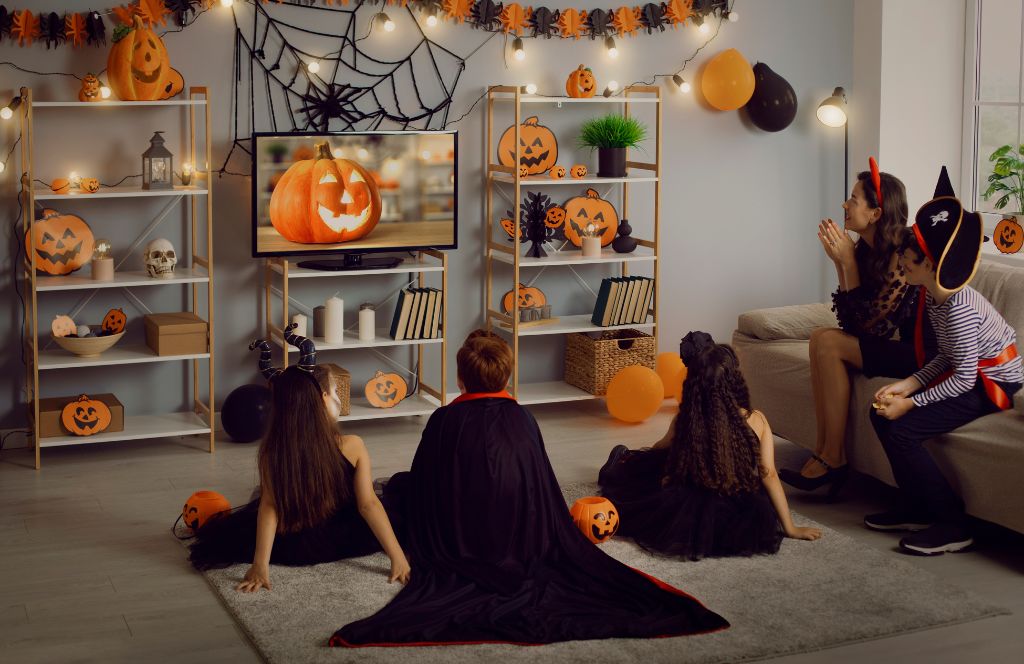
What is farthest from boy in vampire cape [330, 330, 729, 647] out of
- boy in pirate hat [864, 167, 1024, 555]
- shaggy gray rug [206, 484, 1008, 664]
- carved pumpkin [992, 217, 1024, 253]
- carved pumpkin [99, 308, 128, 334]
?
carved pumpkin [992, 217, 1024, 253]

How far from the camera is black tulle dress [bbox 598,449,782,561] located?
3.81 metres

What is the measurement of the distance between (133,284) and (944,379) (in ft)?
9.90

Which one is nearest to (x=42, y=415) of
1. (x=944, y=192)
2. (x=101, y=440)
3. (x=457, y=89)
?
(x=101, y=440)

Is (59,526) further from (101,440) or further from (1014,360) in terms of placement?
(1014,360)

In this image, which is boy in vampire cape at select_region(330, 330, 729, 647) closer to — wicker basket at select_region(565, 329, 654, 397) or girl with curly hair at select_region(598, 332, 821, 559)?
girl with curly hair at select_region(598, 332, 821, 559)

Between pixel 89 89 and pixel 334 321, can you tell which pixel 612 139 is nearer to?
pixel 334 321

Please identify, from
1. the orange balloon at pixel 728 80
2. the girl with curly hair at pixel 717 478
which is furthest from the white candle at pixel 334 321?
the orange balloon at pixel 728 80

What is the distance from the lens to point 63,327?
4.97 metres

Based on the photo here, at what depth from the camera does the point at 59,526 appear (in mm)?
4160

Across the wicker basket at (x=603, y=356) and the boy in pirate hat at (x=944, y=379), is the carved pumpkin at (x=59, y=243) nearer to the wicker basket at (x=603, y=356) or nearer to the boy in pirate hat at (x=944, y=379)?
the wicker basket at (x=603, y=356)

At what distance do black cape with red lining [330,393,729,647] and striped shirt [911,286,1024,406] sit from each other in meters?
1.23

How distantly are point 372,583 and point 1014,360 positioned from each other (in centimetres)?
217

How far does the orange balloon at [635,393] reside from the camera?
215 inches

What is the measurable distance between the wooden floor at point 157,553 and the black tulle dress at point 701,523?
0.32m
